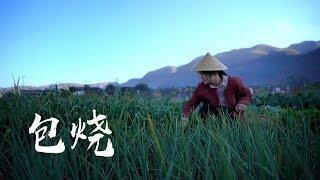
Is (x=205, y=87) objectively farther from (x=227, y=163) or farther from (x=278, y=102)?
(x=278, y=102)

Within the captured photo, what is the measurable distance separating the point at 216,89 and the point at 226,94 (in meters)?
0.14

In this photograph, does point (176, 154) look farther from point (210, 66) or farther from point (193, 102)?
point (193, 102)

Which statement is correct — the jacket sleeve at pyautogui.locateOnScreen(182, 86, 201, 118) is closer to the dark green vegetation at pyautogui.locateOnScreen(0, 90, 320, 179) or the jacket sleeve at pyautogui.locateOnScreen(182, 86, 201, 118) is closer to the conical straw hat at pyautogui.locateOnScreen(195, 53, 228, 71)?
the conical straw hat at pyautogui.locateOnScreen(195, 53, 228, 71)

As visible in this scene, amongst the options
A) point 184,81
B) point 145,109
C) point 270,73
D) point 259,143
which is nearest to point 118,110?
point 145,109

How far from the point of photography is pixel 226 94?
5.29m

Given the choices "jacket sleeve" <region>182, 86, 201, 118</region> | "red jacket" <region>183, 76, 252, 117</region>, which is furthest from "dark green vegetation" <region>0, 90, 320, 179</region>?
"red jacket" <region>183, 76, 252, 117</region>

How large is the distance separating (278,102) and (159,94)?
8640 mm

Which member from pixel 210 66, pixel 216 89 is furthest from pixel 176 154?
pixel 216 89

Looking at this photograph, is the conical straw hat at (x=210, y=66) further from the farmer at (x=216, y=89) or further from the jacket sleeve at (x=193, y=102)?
the jacket sleeve at (x=193, y=102)

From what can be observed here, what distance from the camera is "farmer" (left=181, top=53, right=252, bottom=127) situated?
17.2 ft

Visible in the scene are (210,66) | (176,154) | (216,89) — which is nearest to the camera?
(176,154)

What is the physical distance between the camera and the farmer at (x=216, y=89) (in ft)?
17.2

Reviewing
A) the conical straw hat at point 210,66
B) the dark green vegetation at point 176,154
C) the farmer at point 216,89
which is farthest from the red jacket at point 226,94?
the dark green vegetation at point 176,154

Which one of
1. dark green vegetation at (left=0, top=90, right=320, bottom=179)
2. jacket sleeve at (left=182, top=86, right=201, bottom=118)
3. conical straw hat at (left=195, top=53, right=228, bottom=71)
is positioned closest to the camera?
dark green vegetation at (left=0, top=90, right=320, bottom=179)
